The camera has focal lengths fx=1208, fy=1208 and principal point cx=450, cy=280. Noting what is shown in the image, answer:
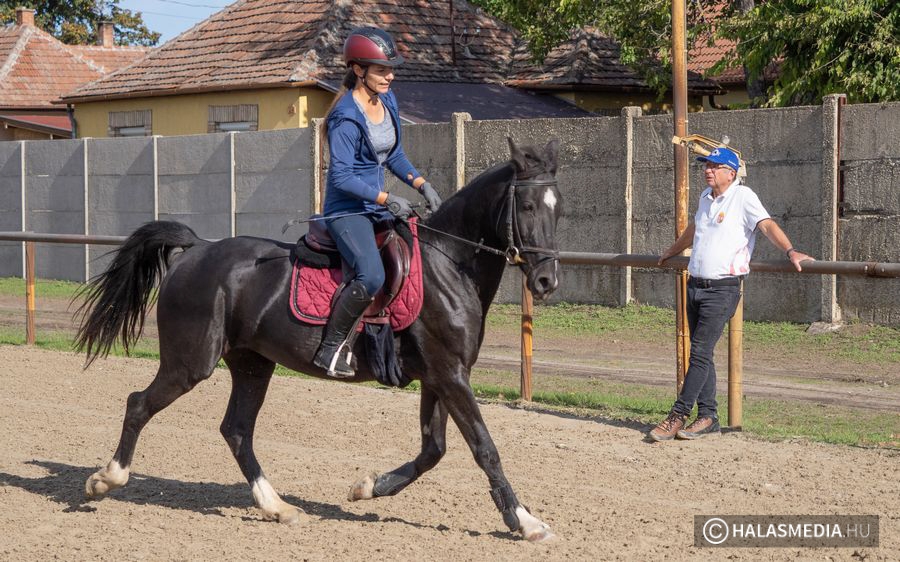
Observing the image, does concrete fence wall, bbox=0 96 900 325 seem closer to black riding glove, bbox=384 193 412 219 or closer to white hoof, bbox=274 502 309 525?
black riding glove, bbox=384 193 412 219

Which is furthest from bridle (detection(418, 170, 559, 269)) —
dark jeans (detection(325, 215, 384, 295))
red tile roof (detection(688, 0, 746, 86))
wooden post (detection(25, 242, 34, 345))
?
red tile roof (detection(688, 0, 746, 86))

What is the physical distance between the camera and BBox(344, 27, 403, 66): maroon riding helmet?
21.6ft

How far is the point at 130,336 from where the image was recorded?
25.4ft

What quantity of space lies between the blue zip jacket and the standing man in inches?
117

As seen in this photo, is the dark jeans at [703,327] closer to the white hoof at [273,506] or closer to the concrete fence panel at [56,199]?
the white hoof at [273,506]

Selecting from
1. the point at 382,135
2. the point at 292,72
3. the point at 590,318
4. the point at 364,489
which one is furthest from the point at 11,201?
the point at 382,135

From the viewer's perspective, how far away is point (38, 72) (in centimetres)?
3931

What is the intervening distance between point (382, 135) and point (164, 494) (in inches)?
107

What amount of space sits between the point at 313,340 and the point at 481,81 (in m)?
21.2

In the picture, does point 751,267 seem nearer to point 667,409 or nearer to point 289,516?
point 667,409

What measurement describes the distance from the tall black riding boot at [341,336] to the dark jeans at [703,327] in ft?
10.3

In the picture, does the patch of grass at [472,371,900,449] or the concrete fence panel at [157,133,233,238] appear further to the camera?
the concrete fence panel at [157,133,233,238]

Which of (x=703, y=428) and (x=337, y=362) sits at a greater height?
(x=337, y=362)

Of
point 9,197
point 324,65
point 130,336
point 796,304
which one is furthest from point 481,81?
point 130,336
